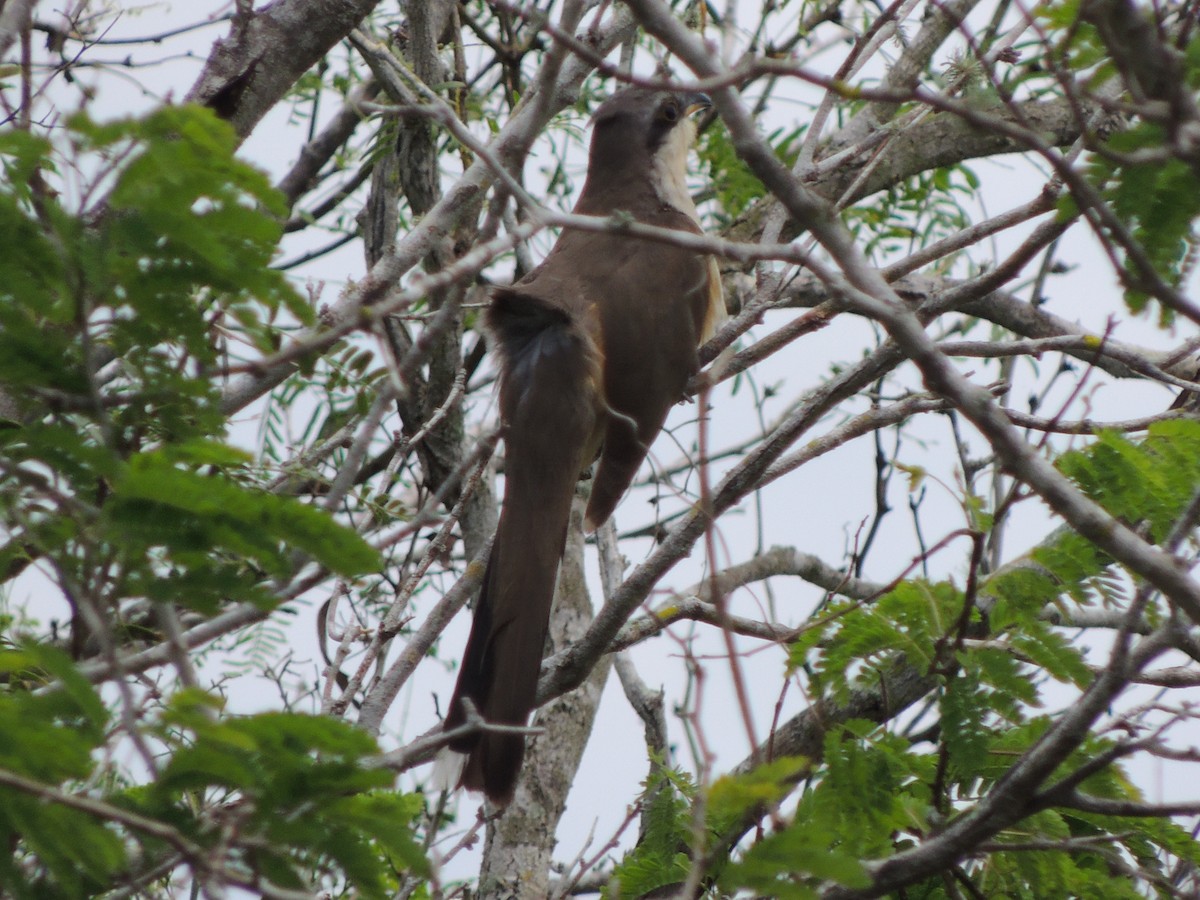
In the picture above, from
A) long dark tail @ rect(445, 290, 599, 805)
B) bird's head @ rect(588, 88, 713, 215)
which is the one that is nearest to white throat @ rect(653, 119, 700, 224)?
bird's head @ rect(588, 88, 713, 215)

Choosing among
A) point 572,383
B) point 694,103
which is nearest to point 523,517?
point 572,383

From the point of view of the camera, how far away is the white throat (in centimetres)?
554

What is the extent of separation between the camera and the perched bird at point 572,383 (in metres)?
3.82

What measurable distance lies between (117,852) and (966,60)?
3.58 meters

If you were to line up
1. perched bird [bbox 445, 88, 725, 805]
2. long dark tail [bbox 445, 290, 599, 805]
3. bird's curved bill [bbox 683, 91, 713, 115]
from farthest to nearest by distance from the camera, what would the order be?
bird's curved bill [bbox 683, 91, 713, 115], perched bird [bbox 445, 88, 725, 805], long dark tail [bbox 445, 290, 599, 805]

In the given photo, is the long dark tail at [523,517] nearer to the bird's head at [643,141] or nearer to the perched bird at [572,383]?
the perched bird at [572,383]

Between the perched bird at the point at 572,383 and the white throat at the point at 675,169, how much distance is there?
0.02m

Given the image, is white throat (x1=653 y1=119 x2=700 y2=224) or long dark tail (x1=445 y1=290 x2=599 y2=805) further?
white throat (x1=653 y1=119 x2=700 y2=224)

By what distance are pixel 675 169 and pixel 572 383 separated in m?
1.71

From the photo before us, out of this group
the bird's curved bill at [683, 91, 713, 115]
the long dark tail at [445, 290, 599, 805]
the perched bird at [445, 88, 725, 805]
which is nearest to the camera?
the long dark tail at [445, 290, 599, 805]

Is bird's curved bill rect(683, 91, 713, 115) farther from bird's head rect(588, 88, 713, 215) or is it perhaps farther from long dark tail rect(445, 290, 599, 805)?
long dark tail rect(445, 290, 599, 805)

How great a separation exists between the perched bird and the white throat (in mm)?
17

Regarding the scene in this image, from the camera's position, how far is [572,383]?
14.6ft

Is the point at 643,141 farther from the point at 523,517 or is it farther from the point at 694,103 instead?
the point at 523,517
